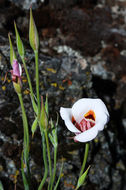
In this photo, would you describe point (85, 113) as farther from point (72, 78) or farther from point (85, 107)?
point (72, 78)

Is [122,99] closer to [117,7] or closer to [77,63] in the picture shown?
[77,63]

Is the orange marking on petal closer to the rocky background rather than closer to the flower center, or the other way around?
the flower center

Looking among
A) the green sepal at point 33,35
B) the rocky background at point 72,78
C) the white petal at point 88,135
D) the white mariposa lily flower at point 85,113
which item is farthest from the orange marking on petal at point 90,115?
the rocky background at point 72,78

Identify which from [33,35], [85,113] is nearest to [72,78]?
[85,113]

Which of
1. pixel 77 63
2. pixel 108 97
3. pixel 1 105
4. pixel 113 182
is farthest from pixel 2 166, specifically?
pixel 108 97

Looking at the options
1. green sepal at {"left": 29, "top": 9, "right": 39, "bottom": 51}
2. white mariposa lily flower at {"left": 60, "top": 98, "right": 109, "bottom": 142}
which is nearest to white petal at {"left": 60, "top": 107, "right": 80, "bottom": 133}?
white mariposa lily flower at {"left": 60, "top": 98, "right": 109, "bottom": 142}
